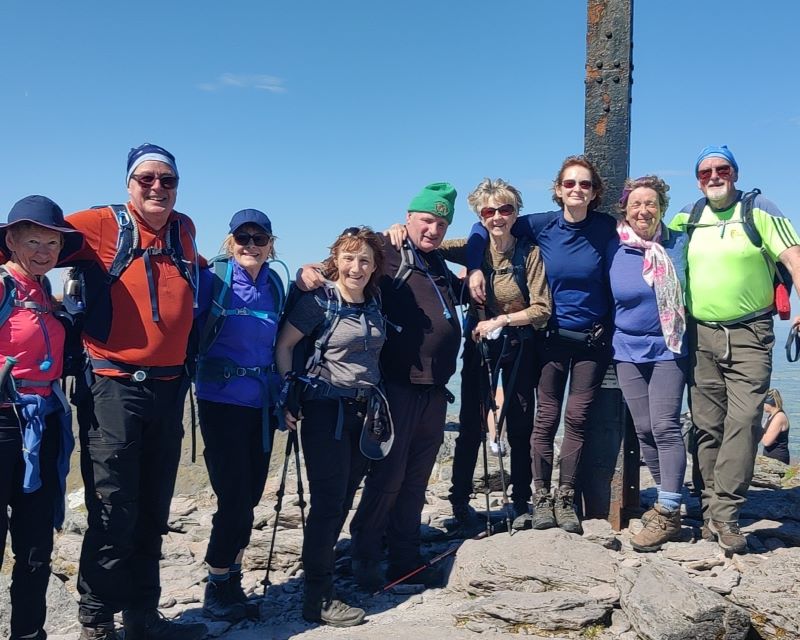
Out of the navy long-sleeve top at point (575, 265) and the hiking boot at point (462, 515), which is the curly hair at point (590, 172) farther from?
the hiking boot at point (462, 515)

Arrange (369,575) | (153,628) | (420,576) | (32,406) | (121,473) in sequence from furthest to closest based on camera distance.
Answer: (420,576), (369,575), (153,628), (121,473), (32,406)

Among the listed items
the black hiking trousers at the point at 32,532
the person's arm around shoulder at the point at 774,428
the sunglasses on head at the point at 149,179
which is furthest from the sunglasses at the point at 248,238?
the person's arm around shoulder at the point at 774,428

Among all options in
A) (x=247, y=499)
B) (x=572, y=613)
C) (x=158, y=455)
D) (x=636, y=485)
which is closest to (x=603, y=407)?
(x=636, y=485)

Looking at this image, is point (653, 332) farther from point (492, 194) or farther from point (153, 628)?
point (153, 628)

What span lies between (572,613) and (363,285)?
290 cm

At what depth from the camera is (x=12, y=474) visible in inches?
171

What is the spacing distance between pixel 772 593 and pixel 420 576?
107 inches

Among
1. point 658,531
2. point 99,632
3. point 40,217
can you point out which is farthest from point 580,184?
point 99,632

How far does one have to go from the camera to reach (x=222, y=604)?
18.0 feet

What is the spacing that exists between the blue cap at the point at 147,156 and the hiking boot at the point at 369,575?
347 cm

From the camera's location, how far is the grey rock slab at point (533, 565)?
5.51 meters

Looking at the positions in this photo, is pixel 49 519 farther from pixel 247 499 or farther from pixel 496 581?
pixel 496 581

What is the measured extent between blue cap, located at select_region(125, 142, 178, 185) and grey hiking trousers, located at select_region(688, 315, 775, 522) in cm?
456

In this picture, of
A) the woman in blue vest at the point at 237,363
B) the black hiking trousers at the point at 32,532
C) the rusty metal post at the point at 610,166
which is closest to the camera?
the black hiking trousers at the point at 32,532
